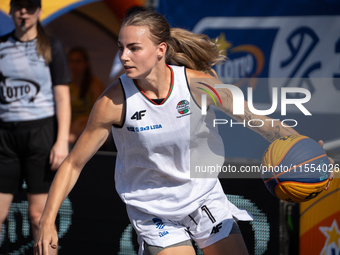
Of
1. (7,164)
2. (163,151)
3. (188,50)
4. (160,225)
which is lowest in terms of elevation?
(160,225)

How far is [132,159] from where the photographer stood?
2.80 metres

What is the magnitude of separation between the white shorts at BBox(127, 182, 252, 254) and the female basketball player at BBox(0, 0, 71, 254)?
1237mm

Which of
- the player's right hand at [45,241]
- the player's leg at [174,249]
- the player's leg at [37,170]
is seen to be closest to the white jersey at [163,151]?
the player's leg at [174,249]

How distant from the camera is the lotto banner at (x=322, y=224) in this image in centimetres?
328

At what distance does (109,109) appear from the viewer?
8.60 ft

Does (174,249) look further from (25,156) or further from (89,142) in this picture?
(25,156)

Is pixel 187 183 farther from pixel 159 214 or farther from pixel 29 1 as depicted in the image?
pixel 29 1

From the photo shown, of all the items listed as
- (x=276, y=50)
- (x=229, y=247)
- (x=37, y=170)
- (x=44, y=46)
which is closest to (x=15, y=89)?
(x=44, y=46)

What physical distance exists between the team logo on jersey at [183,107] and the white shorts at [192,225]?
596 mm

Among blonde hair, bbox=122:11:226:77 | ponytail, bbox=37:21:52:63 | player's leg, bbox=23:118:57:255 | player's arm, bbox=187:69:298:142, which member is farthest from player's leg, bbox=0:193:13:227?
player's arm, bbox=187:69:298:142

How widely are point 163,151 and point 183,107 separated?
1.00 feet

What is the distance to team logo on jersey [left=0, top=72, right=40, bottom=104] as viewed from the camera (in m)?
3.76

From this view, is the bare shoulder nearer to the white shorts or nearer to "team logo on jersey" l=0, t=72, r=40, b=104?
the white shorts

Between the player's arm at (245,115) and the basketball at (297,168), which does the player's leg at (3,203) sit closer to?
the player's arm at (245,115)
